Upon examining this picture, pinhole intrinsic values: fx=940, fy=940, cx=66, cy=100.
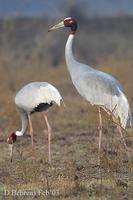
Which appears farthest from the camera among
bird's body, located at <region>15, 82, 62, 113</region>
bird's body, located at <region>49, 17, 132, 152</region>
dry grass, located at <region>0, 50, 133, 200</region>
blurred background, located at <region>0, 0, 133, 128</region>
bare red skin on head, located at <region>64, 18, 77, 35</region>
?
blurred background, located at <region>0, 0, 133, 128</region>

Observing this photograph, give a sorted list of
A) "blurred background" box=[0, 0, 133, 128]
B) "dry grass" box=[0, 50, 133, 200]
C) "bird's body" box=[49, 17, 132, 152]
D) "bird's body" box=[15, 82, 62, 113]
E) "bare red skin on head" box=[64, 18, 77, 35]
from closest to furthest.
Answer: "dry grass" box=[0, 50, 133, 200], "bird's body" box=[49, 17, 132, 152], "bird's body" box=[15, 82, 62, 113], "bare red skin on head" box=[64, 18, 77, 35], "blurred background" box=[0, 0, 133, 128]

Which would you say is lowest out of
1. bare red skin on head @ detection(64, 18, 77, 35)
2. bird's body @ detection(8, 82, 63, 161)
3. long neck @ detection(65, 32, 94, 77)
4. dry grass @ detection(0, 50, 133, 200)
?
dry grass @ detection(0, 50, 133, 200)

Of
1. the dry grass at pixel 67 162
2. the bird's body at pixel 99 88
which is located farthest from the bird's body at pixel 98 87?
the dry grass at pixel 67 162

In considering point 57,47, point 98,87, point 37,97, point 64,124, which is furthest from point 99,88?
point 57,47

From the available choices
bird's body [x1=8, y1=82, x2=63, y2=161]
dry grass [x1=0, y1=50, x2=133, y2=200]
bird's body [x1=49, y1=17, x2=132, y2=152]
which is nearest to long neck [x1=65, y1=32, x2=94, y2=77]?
bird's body [x1=49, y1=17, x2=132, y2=152]

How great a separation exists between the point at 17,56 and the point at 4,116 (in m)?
13.3

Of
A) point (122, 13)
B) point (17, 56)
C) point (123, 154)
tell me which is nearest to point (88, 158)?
point (123, 154)

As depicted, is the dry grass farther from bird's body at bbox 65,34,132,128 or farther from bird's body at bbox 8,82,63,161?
bird's body at bbox 8,82,63,161

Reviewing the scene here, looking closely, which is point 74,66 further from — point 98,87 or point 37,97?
point 37,97

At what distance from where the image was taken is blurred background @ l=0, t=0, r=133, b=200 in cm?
→ 872

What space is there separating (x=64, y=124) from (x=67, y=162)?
418 cm

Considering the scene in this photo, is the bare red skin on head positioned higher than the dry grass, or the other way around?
Result: the bare red skin on head

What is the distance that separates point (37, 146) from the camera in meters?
11.9

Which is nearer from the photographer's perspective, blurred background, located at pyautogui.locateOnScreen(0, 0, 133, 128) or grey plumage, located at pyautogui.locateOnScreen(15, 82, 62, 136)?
grey plumage, located at pyautogui.locateOnScreen(15, 82, 62, 136)
